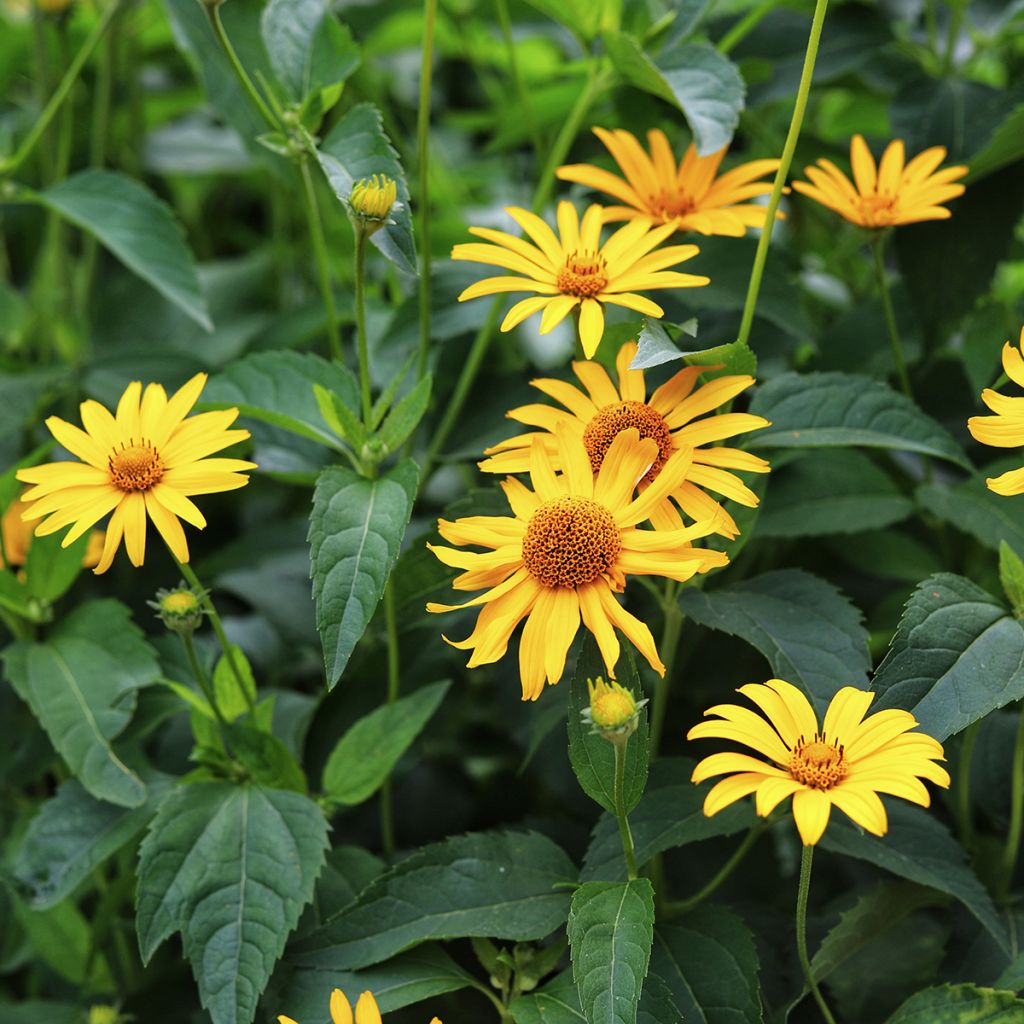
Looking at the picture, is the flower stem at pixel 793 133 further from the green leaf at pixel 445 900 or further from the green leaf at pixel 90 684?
the green leaf at pixel 90 684

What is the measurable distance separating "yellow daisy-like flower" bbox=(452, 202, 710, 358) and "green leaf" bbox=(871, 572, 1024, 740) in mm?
190

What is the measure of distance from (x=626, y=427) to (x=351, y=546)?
14cm

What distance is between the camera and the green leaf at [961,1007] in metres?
0.55

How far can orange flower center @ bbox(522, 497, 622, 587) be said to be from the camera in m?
0.54

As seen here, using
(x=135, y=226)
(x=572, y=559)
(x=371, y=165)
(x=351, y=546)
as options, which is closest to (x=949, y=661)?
(x=572, y=559)

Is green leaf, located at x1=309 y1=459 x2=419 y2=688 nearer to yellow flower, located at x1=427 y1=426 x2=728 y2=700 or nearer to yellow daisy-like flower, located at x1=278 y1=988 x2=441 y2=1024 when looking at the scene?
yellow flower, located at x1=427 y1=426 x2=728 y2=700

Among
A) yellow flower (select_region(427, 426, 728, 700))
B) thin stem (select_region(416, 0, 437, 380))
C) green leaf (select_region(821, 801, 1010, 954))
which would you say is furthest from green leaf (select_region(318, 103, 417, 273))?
green leaf (select_region(821, 801, 1010, 954))

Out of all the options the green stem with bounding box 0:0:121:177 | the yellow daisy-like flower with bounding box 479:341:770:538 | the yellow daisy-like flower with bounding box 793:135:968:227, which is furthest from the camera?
the green stem with bounding box 0:0:121:177

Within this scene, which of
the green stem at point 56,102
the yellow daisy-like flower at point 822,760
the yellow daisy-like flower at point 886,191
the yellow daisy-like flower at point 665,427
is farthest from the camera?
the green stem at point 56,102

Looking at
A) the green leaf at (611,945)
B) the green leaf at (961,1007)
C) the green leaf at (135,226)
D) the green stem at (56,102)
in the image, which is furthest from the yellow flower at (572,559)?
the green stem at (56,102)

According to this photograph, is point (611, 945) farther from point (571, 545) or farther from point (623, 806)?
point (571, 545)

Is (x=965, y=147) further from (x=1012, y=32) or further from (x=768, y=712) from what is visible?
(x=768, y=712)

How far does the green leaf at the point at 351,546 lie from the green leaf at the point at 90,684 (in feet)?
0.62

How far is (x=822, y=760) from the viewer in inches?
19.8
